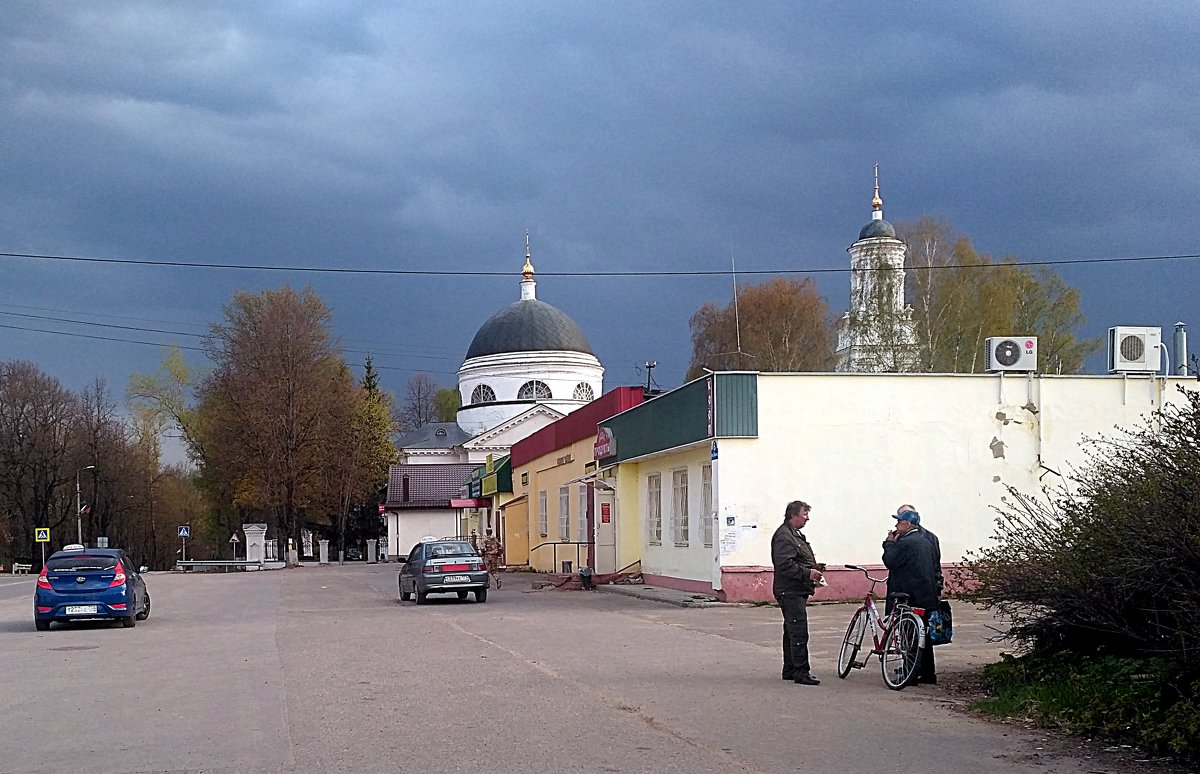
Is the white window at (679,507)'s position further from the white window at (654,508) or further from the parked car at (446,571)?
the parked car at (446,571)

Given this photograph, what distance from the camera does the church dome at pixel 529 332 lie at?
84.6 metres

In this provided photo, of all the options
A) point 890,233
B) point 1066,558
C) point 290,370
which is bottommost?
point 1066,558

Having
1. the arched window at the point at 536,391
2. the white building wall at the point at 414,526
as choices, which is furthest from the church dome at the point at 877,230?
A: the white building wall at the point at 414,526

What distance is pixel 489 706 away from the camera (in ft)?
36.3

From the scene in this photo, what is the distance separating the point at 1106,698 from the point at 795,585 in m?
3.57

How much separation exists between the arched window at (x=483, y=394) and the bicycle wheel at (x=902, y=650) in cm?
7494

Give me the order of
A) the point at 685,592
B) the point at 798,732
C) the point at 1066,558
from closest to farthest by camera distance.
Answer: the point at 798,732, the point at 1066,558, the point at 685,592

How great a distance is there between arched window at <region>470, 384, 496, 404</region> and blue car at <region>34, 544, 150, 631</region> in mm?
63741

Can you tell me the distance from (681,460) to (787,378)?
4.42 meters

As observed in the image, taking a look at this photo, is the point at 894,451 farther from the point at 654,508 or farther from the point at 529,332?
the point at 529,332

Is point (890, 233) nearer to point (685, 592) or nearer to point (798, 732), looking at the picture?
point (685, 592)

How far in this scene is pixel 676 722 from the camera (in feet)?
33.3

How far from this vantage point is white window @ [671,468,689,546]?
28.4 m

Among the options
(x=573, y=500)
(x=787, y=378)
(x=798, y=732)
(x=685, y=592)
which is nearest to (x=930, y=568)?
(x=798, y=732)
